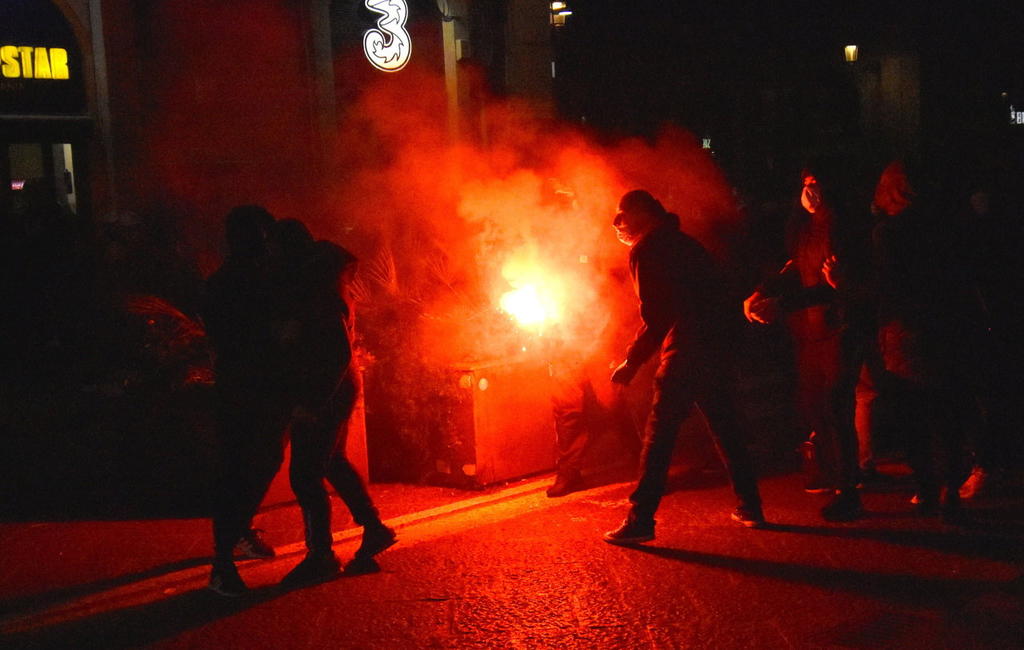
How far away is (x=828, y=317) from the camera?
632 centimetres

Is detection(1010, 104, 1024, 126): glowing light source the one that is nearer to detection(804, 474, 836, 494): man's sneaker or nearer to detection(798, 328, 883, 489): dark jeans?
detection(804, 474, 836, 494): man's sneaker

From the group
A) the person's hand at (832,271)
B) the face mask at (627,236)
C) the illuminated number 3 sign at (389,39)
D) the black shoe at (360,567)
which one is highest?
the illuminated number 3 sign at (389,39)

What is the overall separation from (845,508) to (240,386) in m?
3.18

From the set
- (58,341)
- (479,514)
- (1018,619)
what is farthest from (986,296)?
(58,341)

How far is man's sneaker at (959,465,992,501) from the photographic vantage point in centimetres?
658

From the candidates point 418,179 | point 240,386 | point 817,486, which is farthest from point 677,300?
point 418,179

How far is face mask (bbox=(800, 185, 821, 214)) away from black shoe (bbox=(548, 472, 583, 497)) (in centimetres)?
206

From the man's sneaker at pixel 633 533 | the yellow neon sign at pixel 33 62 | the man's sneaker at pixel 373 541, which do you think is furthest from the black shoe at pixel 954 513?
the yellow neon sign at pixel 33 62

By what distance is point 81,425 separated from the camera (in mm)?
7301

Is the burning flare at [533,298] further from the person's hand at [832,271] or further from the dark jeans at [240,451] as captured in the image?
the dark jeans at [240,451]

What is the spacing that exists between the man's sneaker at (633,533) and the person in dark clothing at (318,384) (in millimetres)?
1211

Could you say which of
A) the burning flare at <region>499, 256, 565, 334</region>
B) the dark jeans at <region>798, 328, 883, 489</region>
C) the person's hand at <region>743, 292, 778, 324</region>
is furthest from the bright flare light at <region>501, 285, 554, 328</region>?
the dark jeans at <region>798, 328, 883, 489</region>

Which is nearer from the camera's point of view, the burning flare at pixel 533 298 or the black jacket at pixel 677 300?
the black jacket at pixel 677 300

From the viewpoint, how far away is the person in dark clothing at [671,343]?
577 cm
